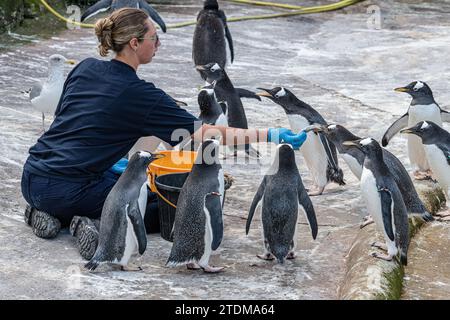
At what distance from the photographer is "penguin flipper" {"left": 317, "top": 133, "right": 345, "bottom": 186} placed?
5.49 meters

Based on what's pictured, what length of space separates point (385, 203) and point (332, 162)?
1.28 m

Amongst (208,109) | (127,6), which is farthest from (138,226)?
(127,6)

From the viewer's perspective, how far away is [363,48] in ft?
32.2

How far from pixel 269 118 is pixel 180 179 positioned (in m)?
2.47

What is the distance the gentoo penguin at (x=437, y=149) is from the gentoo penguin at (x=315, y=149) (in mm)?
535

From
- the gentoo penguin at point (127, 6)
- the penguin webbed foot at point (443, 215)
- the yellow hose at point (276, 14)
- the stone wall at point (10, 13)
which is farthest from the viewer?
the yellow hose at point (276, 14)

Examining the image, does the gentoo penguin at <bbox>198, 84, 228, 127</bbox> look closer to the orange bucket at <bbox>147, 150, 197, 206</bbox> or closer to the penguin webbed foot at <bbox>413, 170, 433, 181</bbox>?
the orange bucket at <bbox>147, 150, 197, 206</bbox>

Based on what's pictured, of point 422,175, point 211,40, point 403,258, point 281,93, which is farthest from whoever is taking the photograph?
point 211,40

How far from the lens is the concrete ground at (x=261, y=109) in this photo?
13.1 ft

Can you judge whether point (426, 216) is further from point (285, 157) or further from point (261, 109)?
point (261, 109)

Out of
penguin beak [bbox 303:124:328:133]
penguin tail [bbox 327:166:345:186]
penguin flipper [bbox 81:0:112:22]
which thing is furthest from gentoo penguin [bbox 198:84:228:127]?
penguin flipper [bbox 81:0:112:22]

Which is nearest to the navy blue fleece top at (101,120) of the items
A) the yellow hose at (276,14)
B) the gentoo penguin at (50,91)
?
the gentoo penguin at (50,91)

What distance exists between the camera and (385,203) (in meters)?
4.25

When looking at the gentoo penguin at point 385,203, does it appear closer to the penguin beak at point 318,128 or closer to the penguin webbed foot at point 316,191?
the penguin beak at point 318,128
